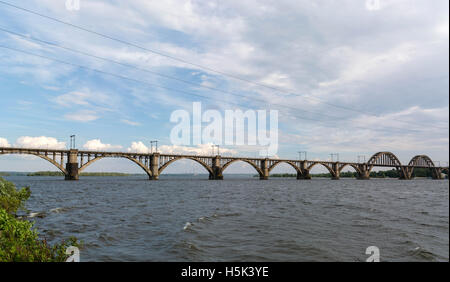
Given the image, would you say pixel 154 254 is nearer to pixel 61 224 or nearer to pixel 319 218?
pixel 61 224

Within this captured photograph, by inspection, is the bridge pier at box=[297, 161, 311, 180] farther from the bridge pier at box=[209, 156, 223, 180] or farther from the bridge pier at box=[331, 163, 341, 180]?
the bridge pier at box=[209, 156, 223, 180]

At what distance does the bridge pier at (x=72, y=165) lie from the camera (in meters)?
91.1

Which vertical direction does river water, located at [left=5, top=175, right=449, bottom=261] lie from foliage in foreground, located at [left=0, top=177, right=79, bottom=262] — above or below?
below

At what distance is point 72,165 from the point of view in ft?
301

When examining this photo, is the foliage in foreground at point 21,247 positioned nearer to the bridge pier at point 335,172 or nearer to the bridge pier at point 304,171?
the bridge pier at point 304,171

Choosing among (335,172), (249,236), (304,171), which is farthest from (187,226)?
(335,172)

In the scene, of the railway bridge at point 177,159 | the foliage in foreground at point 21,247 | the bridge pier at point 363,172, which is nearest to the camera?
the foliage in foreground at point 21,247

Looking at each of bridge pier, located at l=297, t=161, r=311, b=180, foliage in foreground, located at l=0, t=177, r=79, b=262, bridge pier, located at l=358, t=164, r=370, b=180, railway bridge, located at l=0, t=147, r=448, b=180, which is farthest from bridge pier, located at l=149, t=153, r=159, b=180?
bridge pier, located at l=358, t=164, r=370, b=180

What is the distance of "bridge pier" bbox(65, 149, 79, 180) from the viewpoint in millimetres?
91125

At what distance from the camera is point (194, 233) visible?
15828 millimetres

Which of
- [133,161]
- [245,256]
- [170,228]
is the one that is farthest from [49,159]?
[245,256]

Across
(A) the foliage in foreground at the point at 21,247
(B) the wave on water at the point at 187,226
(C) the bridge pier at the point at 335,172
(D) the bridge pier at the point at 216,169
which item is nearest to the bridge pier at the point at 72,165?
(D) the bridge pier at the point at 216,169

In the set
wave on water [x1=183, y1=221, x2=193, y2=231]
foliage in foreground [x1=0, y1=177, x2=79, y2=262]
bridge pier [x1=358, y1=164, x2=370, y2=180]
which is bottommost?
bridge pier [x1=358, y1=164, x2=370, y2=180]

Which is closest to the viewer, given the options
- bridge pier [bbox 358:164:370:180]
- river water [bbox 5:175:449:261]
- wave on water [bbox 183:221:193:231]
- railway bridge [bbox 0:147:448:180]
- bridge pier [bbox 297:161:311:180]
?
river water [bbox 5:175:449:261]
